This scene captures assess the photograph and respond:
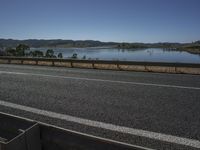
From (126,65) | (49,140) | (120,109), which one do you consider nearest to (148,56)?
(126,65)

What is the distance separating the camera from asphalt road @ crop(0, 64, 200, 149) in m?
4.27

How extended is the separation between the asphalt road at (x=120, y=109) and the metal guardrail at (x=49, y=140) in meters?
1.52

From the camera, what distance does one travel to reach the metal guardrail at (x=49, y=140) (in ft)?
8.15

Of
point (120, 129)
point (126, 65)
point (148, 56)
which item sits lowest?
point (148, 56)

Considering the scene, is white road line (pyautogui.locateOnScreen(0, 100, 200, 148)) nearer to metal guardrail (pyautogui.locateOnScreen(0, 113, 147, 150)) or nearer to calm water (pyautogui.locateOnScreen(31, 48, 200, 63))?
metal guardrail (pyautogui.locateOnScreen(0, 113, 147, 150))

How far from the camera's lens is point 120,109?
19.1 ft

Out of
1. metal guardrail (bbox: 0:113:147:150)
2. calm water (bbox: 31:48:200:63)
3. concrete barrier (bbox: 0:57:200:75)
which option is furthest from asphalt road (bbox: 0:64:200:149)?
calm water (bbox: 31:48:200:63)

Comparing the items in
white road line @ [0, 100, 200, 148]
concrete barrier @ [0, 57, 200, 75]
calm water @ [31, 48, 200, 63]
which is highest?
concrete barrier @ [0, 57, 200, 75]

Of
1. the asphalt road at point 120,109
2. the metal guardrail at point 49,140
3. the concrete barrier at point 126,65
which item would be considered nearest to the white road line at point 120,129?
the asphalt road at point 120,109

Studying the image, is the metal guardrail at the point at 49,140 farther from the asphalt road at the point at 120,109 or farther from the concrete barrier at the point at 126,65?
the concrete barrier at the point at 126,65

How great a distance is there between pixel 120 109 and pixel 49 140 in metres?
3.11

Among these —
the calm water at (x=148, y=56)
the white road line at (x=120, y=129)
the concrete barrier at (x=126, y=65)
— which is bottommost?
the calm water at (x=148, y=56)

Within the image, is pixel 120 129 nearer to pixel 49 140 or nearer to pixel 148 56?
pixel 49 140

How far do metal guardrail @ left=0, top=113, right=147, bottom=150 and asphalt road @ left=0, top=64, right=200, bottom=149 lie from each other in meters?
1.52
